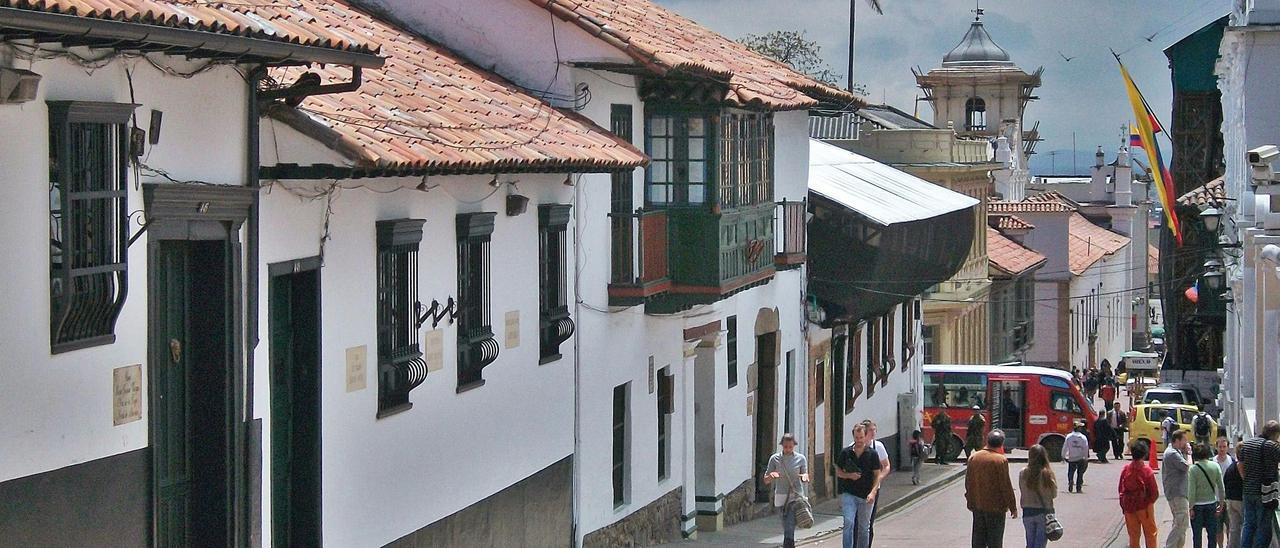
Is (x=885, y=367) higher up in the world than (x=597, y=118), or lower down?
lower down

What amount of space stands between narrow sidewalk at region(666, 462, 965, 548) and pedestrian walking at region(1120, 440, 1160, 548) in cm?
436

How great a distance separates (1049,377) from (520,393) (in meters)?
24.5

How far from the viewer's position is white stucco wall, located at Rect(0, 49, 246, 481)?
8648 millimetres

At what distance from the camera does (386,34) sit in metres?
17.3

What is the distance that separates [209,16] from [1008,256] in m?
48.8

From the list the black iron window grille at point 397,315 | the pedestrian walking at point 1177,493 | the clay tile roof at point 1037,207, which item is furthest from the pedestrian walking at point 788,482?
the clay tile roof at point 1037,207

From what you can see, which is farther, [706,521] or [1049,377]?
[1049,377]

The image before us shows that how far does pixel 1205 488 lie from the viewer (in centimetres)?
1784

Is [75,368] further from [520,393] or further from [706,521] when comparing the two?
[706,521]

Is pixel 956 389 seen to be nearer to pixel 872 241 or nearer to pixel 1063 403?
pixel 1063 403

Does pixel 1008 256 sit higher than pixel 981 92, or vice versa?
pixel 981 92

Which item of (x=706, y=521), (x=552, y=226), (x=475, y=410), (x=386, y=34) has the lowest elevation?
(x=706, y=521)

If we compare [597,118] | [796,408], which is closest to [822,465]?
[796,408]

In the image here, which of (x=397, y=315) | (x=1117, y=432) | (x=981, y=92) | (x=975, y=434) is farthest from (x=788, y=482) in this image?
(x=981, y=92)
